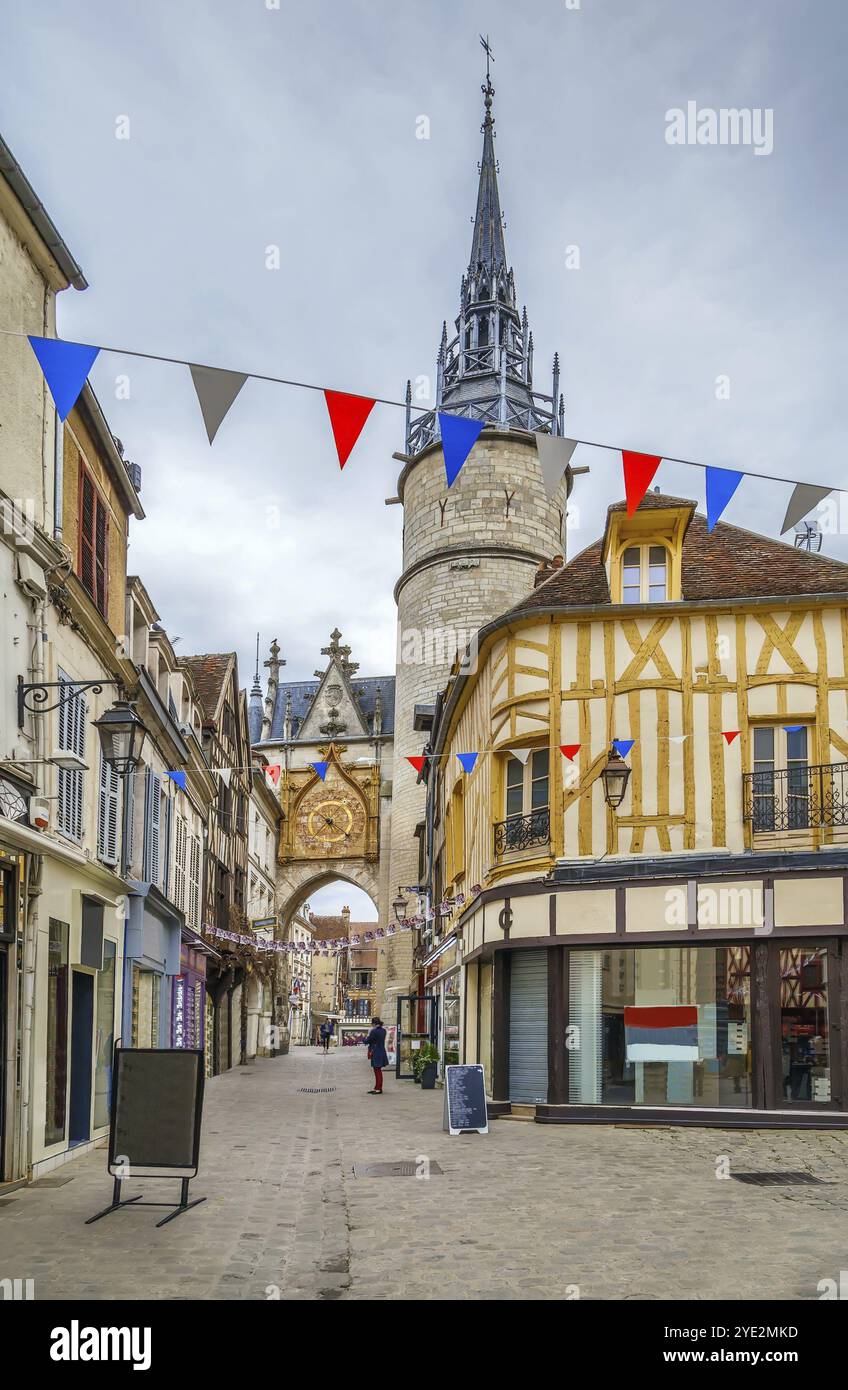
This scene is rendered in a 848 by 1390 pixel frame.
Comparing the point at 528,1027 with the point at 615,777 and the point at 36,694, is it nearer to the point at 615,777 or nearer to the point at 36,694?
the point at 615,777

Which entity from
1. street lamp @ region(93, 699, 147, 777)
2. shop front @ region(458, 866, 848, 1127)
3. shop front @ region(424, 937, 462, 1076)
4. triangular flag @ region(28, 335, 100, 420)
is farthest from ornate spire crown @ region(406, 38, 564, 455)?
triangular flag @ region(28, 335, 100, 420)

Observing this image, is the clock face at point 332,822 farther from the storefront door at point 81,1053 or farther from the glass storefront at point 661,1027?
the storefront door at point 81,1053

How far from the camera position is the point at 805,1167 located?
10.1m

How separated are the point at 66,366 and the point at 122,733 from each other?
4.04m

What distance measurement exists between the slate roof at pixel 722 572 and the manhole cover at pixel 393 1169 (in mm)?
6845

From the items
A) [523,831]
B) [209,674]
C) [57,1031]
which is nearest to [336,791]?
[209,674]

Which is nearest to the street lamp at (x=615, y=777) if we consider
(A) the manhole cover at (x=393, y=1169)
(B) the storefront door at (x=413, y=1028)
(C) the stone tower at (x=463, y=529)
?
(A) the manhole cover at (x=393, y=1169)

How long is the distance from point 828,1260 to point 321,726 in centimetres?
4103

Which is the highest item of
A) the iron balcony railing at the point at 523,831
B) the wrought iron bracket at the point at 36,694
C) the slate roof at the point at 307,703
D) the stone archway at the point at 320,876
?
the slate roof at the point at 307,703

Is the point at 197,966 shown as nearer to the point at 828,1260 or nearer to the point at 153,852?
the point at 153,852

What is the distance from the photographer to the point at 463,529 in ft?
111

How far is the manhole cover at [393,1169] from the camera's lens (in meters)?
9.79
